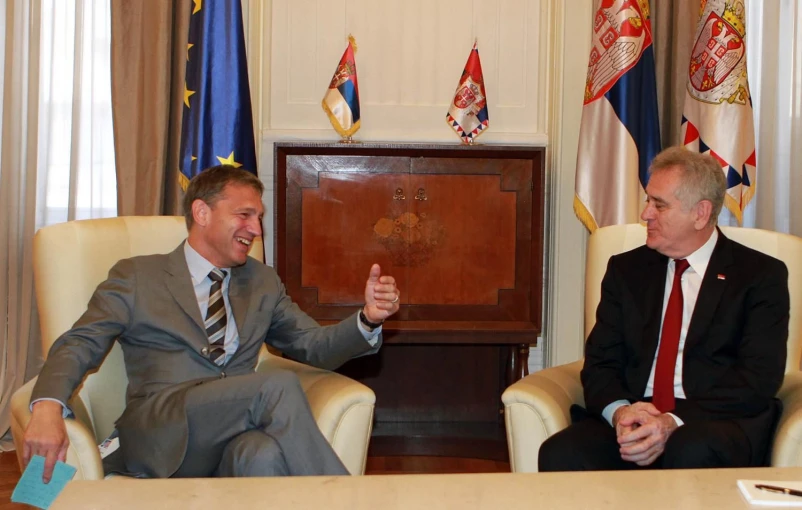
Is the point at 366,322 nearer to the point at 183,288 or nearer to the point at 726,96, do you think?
the point at 183,288

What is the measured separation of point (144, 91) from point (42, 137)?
0.55 metres

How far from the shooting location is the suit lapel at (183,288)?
2.33 meters

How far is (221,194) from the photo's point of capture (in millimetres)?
2438

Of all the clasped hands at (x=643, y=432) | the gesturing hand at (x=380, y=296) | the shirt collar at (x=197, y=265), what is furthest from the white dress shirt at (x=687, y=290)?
the shirt collar at (x=197, y=265)

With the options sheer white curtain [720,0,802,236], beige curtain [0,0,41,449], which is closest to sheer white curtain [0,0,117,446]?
beige curtain [0,0,41,449]

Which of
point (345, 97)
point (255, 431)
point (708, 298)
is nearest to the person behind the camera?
point (255, 431)

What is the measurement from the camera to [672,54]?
13.3ft

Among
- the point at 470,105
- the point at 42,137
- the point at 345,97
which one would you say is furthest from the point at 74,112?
the point at 470,105

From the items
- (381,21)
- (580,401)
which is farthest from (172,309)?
(381,21)

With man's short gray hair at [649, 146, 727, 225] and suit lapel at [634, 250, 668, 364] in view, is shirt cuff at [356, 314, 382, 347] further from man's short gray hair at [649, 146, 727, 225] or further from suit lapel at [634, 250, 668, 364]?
man's short gray hair at [649, 146, 727, 225]

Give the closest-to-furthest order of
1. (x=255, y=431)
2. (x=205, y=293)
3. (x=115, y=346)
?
1. (x=255, y=431)
2. (x=205, y=293)
3. (x=115, y=346)

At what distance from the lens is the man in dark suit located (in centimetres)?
216

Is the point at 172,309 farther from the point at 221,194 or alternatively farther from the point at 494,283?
the point at 494,283

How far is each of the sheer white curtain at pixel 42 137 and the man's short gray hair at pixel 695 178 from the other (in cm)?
274
